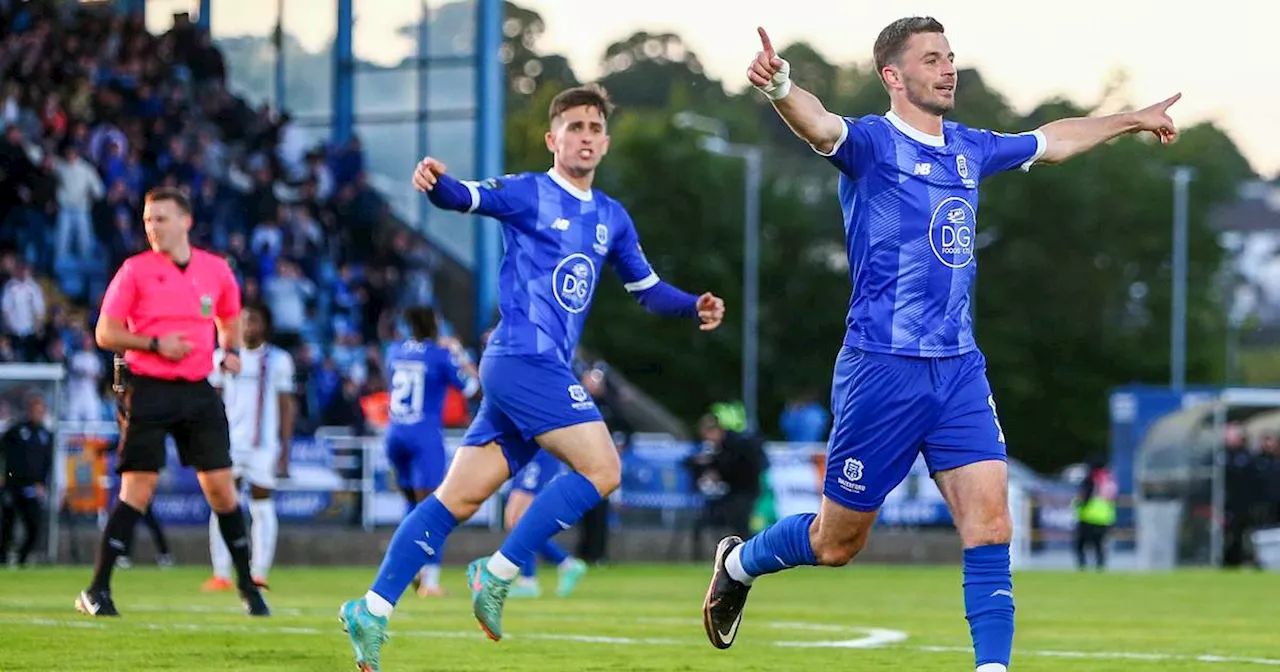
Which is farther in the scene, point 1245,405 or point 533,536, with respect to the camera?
point 1245,405

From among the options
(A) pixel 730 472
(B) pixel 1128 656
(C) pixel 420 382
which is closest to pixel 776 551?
(B) pixel 1128 656

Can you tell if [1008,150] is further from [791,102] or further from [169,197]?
[169,197]

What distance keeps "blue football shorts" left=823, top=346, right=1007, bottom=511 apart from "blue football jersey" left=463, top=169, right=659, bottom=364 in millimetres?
2230

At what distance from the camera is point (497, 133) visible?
3027 centimetres

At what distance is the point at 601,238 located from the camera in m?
10.2

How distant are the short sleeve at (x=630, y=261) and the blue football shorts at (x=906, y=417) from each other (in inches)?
108

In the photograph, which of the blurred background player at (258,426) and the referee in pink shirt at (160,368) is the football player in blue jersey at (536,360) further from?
the blurred background player at (258,426)

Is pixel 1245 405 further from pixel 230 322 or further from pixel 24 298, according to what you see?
pixel 230 322

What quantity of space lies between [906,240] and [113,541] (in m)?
5.69

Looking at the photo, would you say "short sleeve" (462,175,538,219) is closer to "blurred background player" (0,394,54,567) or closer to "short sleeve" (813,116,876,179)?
"short sleeve" (813,116,876,179)

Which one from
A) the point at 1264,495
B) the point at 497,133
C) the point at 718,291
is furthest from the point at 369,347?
the point at 718,291

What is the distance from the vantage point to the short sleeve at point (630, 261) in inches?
410

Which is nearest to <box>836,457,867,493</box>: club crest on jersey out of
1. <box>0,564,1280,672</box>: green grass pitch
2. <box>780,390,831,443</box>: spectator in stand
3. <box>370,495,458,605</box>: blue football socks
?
<box>0,564,1280,672</box>: green grass pitch

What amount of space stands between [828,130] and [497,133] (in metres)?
22.9
